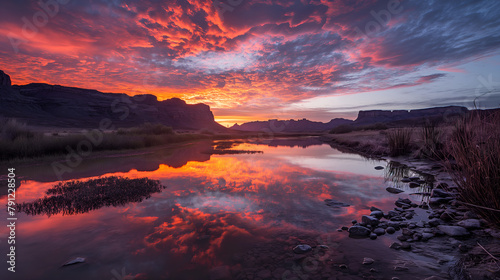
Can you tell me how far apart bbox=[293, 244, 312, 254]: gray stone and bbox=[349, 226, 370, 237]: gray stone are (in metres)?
1.34

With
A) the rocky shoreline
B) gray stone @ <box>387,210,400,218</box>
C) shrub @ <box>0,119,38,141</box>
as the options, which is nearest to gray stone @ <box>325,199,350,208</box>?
the rocky shoreline

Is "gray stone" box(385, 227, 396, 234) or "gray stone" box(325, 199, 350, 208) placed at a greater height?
"gray stone" box(385, 227, 396, 234)

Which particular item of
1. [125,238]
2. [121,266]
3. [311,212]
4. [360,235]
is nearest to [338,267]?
[360,235]

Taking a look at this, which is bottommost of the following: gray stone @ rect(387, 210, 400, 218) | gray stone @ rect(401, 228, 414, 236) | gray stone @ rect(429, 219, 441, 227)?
gray stone @ rect(387, 210, 400, 218)

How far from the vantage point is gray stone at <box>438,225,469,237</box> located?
4566 millimetres

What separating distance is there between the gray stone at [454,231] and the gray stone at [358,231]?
1635 mm

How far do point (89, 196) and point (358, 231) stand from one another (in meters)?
9.47

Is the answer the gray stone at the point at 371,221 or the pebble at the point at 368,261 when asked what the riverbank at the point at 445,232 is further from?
the pebble at the point at 368,261

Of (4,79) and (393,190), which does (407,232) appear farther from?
(4,79)

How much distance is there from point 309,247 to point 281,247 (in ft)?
1.99

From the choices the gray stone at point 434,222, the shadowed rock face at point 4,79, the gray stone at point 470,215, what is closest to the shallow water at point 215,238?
the gray stone at point 434,222

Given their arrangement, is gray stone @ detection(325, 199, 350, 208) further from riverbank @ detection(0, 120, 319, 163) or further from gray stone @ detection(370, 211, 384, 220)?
riverbank @ detection(0, 120, 319, 163)

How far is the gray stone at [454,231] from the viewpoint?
15.0ft

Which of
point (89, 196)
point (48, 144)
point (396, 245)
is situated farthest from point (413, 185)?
point (48, 144)
